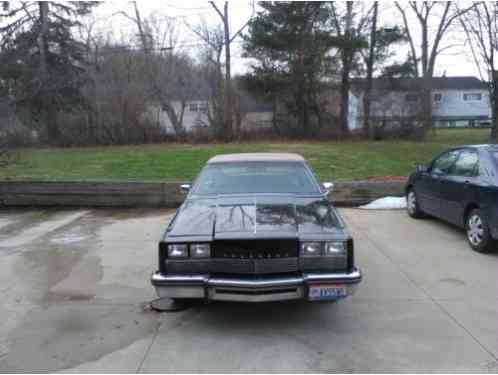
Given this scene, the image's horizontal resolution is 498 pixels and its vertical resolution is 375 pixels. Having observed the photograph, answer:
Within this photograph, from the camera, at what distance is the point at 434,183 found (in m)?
6.79

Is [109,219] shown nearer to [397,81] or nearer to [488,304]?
[488,304]

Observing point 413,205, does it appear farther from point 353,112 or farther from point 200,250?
point 353,112

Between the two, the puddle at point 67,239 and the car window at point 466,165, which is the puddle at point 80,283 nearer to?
the puddle at point 67,239

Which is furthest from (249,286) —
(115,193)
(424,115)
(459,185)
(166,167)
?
(424,115)

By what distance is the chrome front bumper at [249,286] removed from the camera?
10.8 feet

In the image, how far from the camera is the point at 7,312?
3986 millimetres

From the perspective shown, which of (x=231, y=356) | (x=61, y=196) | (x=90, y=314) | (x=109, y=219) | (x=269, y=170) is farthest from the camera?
(x=61, y=196)

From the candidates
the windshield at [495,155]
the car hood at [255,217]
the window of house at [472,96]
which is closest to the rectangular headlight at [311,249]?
the car hood at [255,217]

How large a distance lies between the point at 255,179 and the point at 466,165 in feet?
11.4

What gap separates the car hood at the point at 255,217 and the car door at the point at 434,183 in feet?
10.6

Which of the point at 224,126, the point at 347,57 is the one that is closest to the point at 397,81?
the point at 347,57

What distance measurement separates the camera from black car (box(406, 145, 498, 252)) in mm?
5363

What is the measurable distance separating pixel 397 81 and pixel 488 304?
79.0 ft

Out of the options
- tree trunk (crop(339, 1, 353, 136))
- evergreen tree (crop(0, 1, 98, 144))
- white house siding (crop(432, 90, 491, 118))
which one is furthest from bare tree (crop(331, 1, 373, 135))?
white house siding (crop(432, 90, 491, 118))
